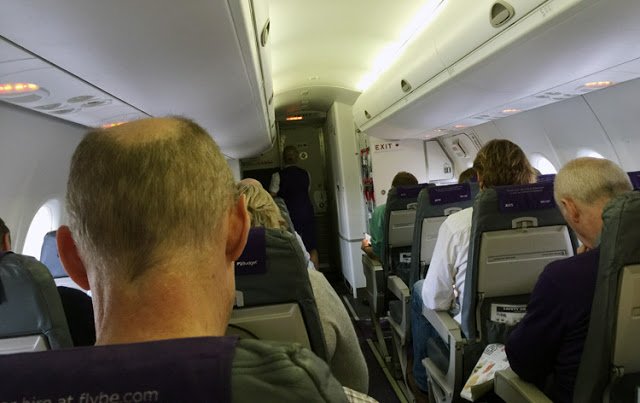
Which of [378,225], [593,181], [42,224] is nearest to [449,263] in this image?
[593,181]

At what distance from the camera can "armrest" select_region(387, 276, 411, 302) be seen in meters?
3.96

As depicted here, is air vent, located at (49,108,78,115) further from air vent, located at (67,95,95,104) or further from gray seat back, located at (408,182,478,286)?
gray seat back, located at (408,182,478,286)

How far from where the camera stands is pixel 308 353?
616 mm

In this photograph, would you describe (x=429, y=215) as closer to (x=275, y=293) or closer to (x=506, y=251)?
(x=506, y=251)

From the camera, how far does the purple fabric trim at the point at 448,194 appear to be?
380 centimetres

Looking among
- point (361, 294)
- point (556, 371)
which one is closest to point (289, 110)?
point (361, 294)

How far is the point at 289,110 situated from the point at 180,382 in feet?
25.8

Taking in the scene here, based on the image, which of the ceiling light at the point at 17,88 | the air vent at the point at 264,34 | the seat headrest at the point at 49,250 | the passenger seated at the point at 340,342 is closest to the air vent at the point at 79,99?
the ceiling light at the point at 17,88

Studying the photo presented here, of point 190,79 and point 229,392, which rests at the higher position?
point 190,79

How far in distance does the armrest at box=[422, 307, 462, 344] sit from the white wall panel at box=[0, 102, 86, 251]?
2963 mm

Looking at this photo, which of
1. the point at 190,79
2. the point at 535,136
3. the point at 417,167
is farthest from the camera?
the point at 417,167

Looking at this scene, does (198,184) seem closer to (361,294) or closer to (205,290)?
(205,290)

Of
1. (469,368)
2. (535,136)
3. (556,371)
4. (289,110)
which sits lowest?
(469,368)

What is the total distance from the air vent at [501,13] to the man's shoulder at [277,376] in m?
2.22
